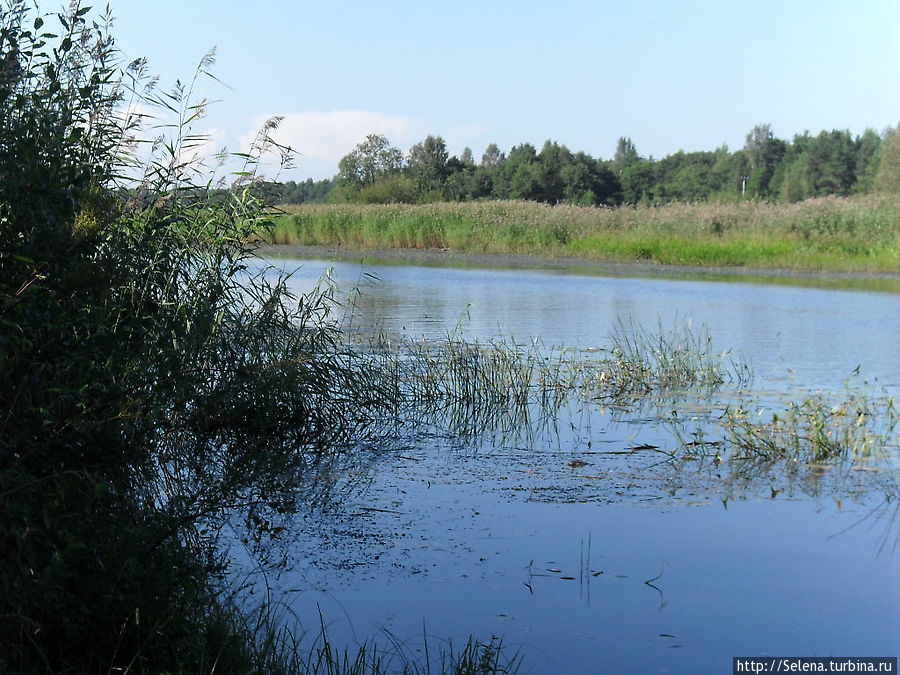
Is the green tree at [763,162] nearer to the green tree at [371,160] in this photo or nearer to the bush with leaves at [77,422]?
the green tree at [371,160]

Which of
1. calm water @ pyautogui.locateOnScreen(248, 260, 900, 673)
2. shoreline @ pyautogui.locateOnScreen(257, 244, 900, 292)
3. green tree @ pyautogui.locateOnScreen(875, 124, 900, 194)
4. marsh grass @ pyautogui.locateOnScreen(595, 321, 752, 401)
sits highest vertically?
green tree @ pyautogui.locateOnScreen(875, 124, 900, 194)

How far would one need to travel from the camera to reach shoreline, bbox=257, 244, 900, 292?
1878cm

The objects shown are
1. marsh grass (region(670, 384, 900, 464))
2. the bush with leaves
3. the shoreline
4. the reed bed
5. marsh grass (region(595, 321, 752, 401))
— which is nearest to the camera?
the bush with leaves

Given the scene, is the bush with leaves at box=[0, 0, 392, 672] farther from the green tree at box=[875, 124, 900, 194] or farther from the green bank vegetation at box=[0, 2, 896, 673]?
the green tree at box=[875, 124, 900, 194]

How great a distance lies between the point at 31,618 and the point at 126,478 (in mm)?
950

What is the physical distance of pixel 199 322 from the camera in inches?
210

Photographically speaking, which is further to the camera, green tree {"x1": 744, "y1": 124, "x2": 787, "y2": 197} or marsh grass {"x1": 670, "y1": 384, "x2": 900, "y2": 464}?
green tree {"x1": 744, "y1": 124, "x2": 787, "y2": 197}

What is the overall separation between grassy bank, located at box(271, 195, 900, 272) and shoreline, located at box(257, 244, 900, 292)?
21.7 inches

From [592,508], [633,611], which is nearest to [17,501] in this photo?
[633,611]

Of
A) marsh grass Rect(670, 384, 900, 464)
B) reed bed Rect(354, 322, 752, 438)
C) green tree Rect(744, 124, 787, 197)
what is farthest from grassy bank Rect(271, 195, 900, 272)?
green tree Rect(744, 124, 787, 197)

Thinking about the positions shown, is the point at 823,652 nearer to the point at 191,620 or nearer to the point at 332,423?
the point at 191,620

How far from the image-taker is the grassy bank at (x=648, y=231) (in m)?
21.3

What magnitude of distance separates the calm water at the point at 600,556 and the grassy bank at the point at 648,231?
14070 millimetres

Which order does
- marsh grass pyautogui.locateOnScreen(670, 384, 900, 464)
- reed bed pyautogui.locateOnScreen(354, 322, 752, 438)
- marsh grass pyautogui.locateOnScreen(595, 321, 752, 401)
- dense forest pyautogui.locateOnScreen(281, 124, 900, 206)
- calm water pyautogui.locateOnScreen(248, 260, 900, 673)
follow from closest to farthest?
calm water pyautogui.locateOnScreen(248, 260, 900, 673), marsh grass pyautogui.locateOnScreen(670, 384, 900, 464), reed bed pyautogui.locateOnScreen(354, 322, 752, 438), marsh grass pyautogui.locateOnScreen(595, 321, 752, 401), dense forest pyautogui.locateOnScreen(281, 124, 900, 206)
